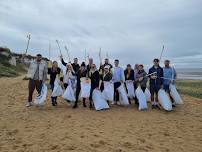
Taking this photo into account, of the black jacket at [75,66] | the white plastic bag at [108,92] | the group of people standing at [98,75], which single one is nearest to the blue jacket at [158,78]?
the group of people standing at [98,75]

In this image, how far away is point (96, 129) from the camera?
9.15m

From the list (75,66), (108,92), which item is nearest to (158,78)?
(108,92)

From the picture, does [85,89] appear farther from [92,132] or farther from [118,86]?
[92,132]

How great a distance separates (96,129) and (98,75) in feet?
11.1

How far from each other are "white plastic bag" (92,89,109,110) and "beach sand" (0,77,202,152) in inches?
12.2

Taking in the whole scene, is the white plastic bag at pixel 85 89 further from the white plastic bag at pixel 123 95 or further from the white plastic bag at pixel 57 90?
the white plastic bag at pixel 123 95

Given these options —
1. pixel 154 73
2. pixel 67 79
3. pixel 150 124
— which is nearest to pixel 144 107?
pixel 154 73

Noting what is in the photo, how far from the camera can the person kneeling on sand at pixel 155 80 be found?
12.5 metres

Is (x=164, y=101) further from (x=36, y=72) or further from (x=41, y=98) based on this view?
(x=36, y=72)

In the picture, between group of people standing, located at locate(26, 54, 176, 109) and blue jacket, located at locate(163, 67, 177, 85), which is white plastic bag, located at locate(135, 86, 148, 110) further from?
blue jacket, located at locate(163, 67, 177, 85)

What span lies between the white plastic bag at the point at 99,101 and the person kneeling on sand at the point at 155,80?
1888 millimetres

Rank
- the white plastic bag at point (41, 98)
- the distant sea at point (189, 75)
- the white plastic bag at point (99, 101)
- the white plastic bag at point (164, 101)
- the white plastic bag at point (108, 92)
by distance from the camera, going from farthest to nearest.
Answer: the distant sea at point (189, 75), the white plastic bag at point (108, 92), the white plastic bag at point (164, 101), the white plastic bag at point (99, 101), the white plastic bag at point (41, 98)

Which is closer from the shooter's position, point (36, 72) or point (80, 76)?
point (36, 72)

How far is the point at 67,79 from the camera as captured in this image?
42.8ft
